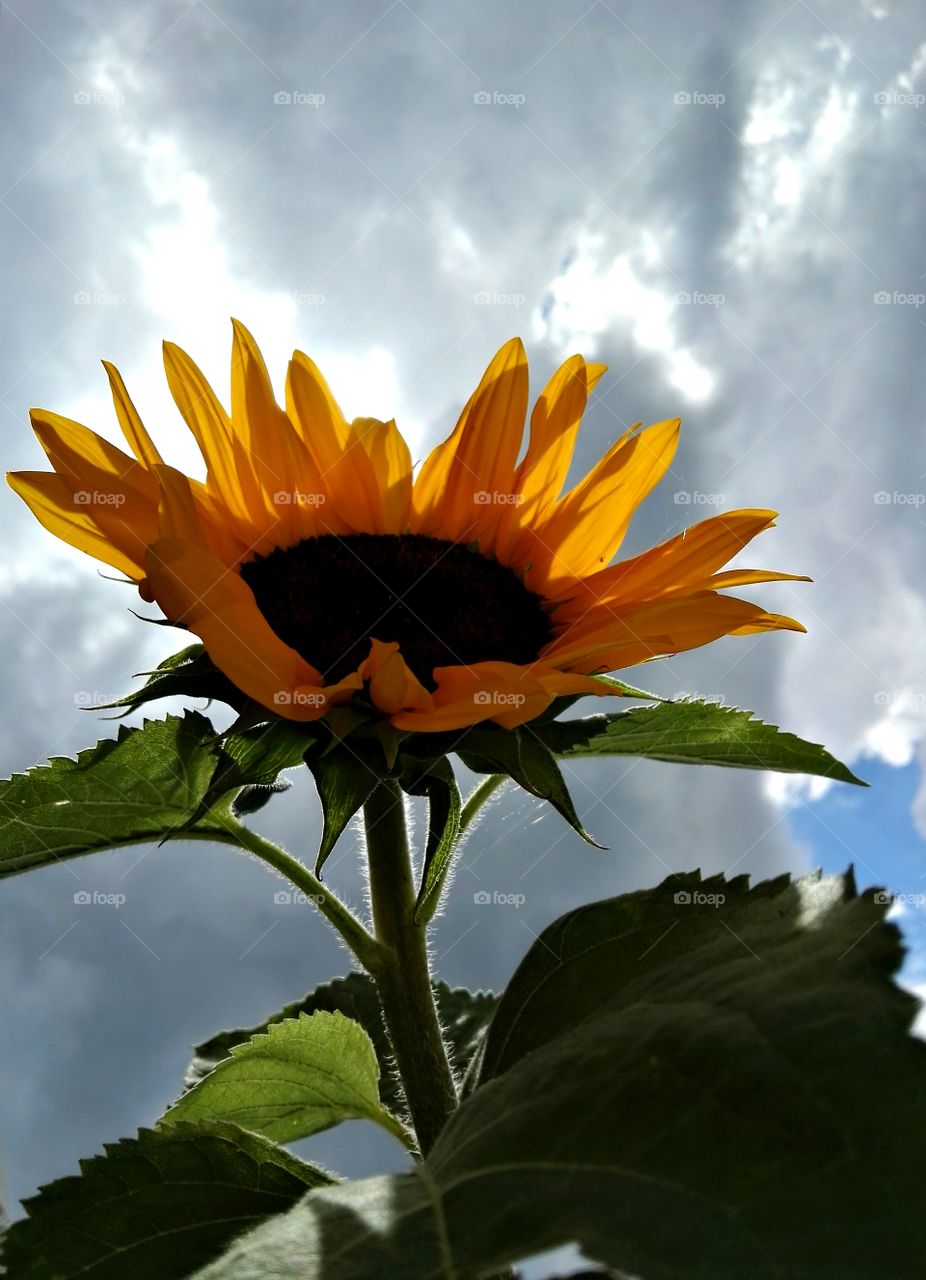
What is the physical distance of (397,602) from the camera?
4.95 ft

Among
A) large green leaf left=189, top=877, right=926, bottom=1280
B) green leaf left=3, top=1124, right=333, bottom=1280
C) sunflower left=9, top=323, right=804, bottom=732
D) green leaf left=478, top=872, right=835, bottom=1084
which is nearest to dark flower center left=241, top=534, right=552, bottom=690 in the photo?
sunflower left=9, top=323, right=804, bottom=732

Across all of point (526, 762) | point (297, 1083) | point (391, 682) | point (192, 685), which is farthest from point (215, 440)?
point (297, 1083)

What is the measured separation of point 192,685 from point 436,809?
29 cm

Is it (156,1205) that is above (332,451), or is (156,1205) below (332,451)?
below

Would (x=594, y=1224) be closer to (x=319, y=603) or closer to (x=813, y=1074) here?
(x=813, y=1074)

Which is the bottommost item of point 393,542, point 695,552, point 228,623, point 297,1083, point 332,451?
point 297,1083

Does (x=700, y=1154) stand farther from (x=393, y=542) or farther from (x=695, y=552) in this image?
(x=393, y=542)

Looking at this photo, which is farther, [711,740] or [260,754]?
[711,740]

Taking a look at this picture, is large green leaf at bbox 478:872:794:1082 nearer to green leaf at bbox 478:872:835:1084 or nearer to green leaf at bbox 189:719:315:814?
green leaf at bbox 478:872:835:1084

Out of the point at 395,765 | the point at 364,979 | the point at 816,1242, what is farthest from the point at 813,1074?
the point at 364,979

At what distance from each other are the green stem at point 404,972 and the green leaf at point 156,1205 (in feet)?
0.54

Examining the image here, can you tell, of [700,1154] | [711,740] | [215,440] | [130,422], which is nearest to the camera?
[700,1154]

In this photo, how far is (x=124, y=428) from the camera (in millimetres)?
1453

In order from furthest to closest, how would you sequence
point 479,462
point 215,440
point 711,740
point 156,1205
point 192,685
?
point 479,462
point 215,440
point 711,740
point 192,685
point 156,1205
